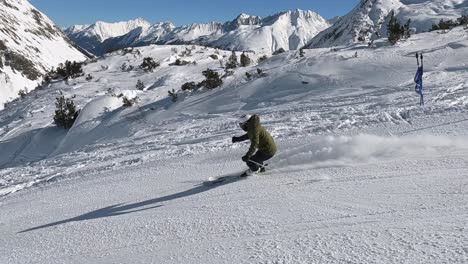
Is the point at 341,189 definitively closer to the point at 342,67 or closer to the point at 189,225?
the point at 189,225

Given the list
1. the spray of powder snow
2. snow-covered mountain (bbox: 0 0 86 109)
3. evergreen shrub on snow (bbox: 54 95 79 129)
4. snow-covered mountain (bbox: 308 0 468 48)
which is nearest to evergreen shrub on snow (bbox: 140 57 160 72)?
evergreen shrub on snow (bbox: 54 95 79 129)

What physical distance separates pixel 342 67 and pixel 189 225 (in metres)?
10.4

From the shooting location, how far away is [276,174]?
6.74 meters

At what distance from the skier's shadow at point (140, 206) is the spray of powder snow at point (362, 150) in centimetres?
107

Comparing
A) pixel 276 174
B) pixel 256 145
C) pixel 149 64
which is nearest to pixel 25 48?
pixel 149 64

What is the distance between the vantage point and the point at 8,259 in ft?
16.1

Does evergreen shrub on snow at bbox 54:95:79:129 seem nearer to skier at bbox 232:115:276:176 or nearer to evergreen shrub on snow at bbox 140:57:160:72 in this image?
evergreen shrub on snow at bbox 140:57:160:72

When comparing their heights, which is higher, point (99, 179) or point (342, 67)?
point (342, 67)

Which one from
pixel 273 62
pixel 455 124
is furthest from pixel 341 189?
pixel 273 62

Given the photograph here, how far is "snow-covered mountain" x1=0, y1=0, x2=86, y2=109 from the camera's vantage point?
47.3m

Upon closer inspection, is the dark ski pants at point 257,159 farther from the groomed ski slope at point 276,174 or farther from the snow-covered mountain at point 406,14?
the snow-covered mountain at point 406,14

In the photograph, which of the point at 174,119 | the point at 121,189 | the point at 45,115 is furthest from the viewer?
the point at 45,115

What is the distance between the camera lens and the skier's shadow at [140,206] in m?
6.05

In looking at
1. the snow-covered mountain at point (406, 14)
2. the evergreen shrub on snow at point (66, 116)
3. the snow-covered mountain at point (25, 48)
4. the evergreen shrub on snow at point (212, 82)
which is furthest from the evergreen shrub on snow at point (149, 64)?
the snow-covered mountain at point (25, 48)
